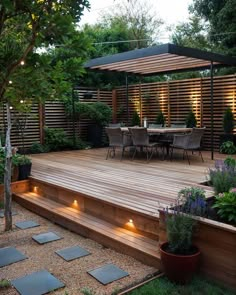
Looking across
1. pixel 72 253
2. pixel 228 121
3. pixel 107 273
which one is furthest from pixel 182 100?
pixel 107 273

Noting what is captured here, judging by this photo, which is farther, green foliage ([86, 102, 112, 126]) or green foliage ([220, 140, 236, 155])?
green foliage ([86, 102, 112, 126])

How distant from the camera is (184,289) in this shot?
9.26 feet

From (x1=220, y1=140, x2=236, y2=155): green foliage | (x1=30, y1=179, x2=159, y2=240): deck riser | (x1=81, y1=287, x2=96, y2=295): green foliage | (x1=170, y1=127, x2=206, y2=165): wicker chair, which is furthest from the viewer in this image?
(x1=220, y1=140, x2=236, y2=155): green foliage

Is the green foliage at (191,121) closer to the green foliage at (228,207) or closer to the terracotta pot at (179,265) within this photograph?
the green foliage at (228,207)

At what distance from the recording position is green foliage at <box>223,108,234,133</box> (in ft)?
28.8

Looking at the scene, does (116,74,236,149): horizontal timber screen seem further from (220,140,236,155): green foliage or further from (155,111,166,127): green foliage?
(220,140,236,155): green foliage

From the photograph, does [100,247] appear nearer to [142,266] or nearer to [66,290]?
[142,266]

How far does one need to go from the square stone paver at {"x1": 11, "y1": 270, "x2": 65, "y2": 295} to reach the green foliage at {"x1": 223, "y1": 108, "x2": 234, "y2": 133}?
23.2ft

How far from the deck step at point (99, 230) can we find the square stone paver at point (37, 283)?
33.1 inches

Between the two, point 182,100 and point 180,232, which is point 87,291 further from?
point 182,100

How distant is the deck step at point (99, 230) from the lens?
3.35 m

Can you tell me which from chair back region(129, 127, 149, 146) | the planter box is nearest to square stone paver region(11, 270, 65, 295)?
the planter box

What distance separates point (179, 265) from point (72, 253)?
4.27 feet

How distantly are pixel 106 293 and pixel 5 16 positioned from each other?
7.57 feet
